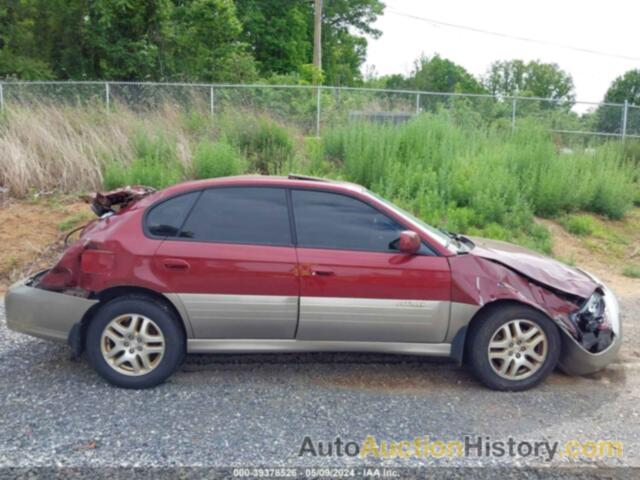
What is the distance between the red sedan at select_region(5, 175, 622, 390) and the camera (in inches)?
174

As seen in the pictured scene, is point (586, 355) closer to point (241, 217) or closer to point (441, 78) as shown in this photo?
point (241, 217)

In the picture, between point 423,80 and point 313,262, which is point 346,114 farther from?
point 423,80

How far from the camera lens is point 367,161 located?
35.2 ft

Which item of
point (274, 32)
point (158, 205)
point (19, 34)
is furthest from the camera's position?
point (274, 32)

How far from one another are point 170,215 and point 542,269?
3.03m

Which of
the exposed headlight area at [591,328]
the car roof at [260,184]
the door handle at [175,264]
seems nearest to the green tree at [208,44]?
the car roof at [260,184]

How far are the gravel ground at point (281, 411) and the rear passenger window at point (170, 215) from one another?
119cm

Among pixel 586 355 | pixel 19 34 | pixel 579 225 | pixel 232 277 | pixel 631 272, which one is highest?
pixel 19 34

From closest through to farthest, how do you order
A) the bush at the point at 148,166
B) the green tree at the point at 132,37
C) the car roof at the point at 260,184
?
the car roof at the point at 260,184 < the bush at the point at 148,166 < the green tree at the point at 132,37

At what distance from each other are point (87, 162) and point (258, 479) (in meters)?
8.61

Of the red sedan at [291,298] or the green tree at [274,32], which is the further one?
the green tree at [274,32]

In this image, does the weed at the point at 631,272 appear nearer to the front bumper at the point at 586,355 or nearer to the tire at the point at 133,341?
the front bumper at the point at 586,355

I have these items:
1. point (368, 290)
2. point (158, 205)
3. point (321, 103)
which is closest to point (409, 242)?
point (368, 290)

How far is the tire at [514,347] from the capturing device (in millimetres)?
4453
